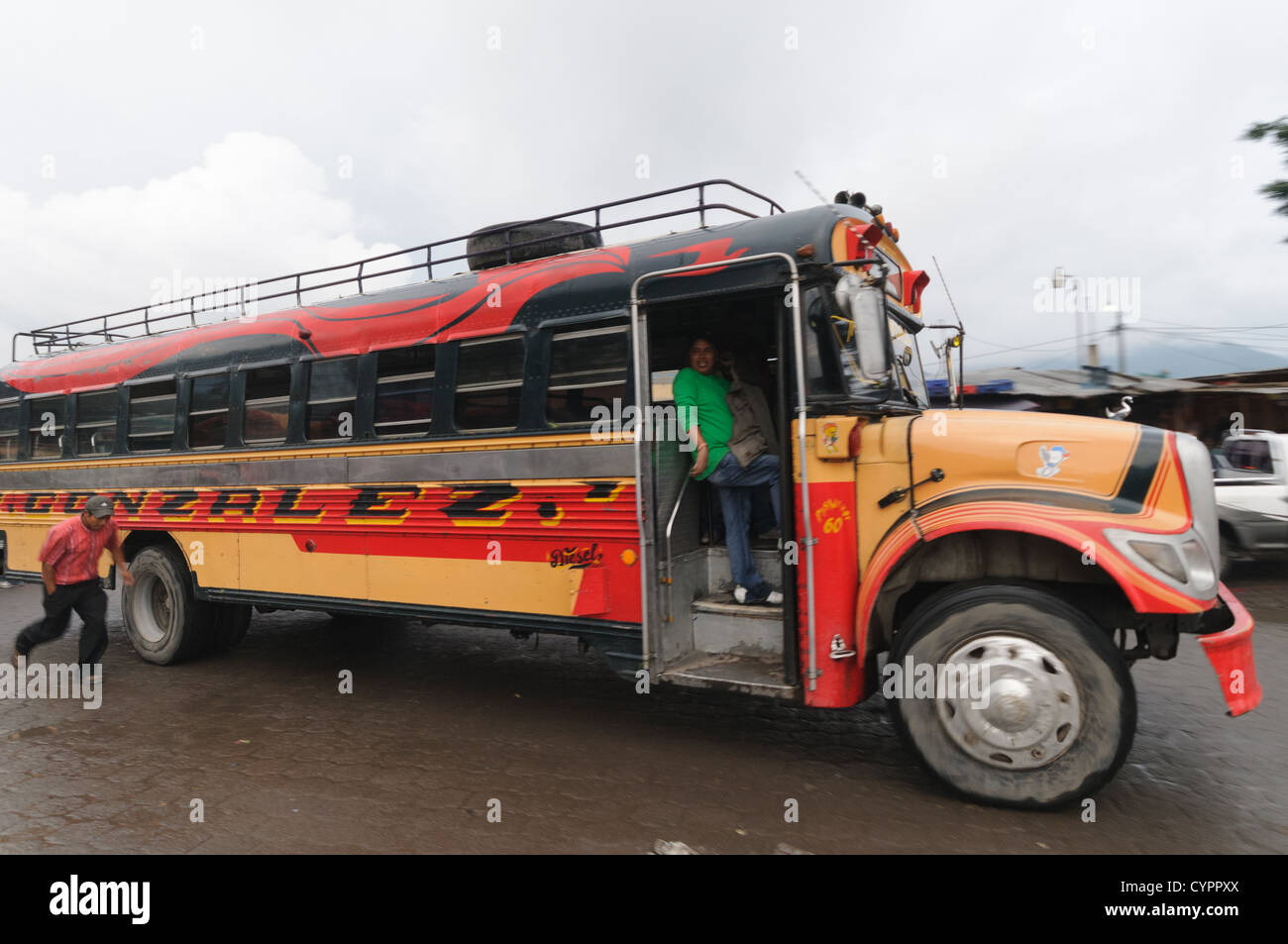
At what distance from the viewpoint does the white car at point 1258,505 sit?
9.47 meters

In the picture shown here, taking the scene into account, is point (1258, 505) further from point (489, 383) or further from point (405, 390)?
point (405, 390)

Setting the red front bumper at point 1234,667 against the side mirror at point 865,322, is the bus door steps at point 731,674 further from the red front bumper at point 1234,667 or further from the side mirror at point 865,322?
the red front bumper at point 1234,667

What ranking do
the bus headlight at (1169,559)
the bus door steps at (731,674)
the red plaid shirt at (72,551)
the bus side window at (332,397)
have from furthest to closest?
1. the red plaid shirt at (72,551)
2. the bus side window at (332,397)
3. the bus door steps at (731,674)
4. the bus headlight at (1169,559)

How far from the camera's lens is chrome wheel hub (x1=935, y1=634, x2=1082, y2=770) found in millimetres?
3697

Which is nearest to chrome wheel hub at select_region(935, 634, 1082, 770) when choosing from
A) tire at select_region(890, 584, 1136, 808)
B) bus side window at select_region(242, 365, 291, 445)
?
tire at select_region(890, 584, 1136, 808)

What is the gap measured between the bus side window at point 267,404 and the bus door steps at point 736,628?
3.82 meters

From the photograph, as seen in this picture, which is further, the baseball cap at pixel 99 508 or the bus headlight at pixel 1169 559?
the baseball cap at pixel 99 508

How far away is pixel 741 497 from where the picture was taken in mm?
5012

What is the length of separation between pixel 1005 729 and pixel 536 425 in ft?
10.4

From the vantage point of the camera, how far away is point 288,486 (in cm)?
639

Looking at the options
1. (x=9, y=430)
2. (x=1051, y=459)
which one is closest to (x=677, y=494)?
(x=1051, y=459)

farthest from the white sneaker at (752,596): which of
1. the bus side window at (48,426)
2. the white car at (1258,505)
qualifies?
the white car at (1258,505)
